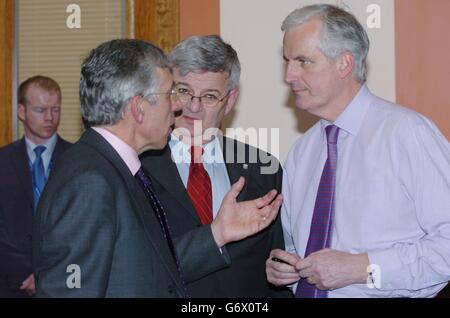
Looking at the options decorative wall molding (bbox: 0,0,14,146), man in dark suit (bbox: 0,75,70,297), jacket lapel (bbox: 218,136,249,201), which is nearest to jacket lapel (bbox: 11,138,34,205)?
man in dark suit (bbox: 0,75,70,297)

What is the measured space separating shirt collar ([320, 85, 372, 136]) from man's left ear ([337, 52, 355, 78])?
0.28 feet

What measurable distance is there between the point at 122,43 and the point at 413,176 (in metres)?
0.97

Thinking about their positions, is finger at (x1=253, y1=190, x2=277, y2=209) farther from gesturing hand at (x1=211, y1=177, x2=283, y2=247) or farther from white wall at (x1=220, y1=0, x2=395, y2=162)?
white wall at (x1=220, y1=0, x2=395, y2=162)

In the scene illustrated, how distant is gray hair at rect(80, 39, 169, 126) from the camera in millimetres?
2193

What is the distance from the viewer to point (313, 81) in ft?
8.59

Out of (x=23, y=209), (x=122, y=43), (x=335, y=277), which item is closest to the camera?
(x=122, y=43)

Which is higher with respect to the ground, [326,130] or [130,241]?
[326,130]

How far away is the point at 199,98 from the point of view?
2.81 meters

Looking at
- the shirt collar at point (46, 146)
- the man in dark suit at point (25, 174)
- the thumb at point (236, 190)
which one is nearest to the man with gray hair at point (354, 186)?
the thumb at point (236, 190)

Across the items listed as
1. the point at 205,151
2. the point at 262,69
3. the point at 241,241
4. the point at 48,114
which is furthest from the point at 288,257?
the point at 48,114

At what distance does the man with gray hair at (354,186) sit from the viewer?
235cm

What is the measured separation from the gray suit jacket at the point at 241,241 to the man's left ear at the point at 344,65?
1.68 feet
